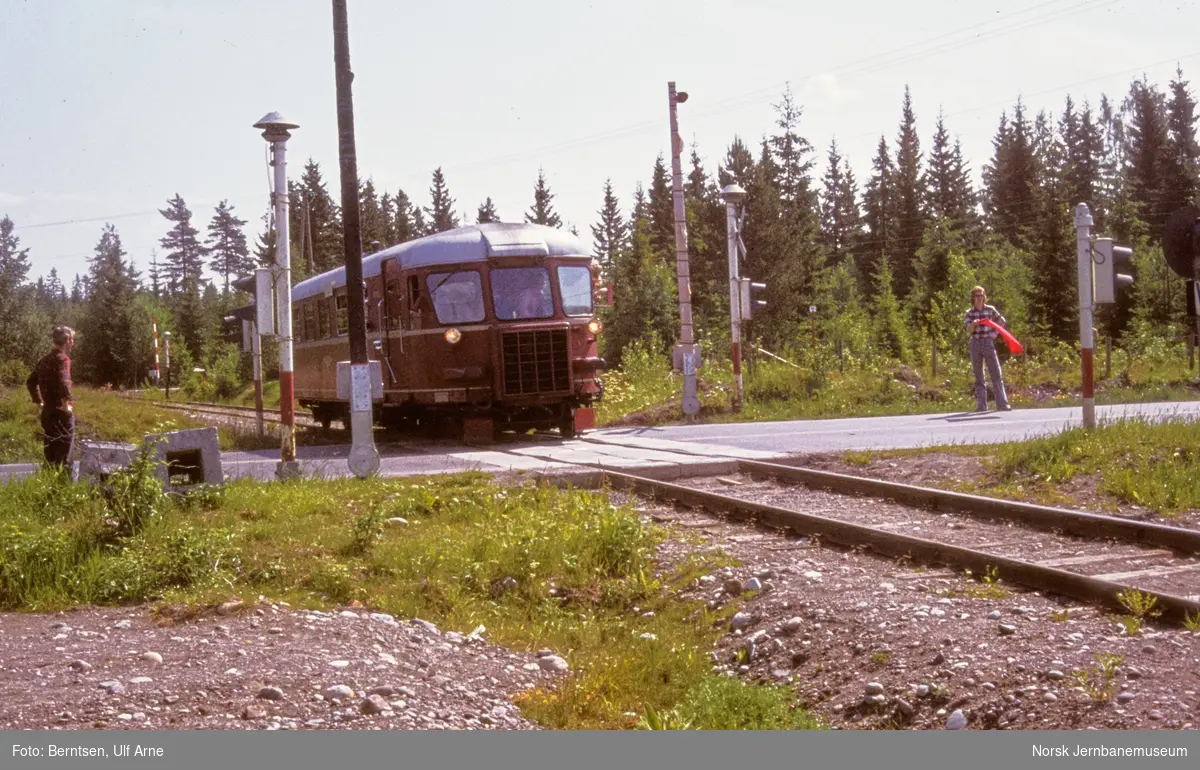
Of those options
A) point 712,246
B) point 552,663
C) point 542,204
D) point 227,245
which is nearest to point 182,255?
point 227,245

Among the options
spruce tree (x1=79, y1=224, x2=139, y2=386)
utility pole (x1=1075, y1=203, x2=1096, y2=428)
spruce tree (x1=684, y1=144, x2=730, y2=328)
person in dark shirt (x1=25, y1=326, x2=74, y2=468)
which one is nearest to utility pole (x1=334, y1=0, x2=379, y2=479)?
person in dark shirt (x1=25, y1=326, x2=74, y2=468)

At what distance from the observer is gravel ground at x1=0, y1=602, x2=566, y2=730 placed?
4590mm

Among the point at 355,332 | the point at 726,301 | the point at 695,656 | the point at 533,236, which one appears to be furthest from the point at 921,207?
the point at 695,656

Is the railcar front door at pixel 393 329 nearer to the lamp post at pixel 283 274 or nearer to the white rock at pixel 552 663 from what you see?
the lamp post at pixel 283 274

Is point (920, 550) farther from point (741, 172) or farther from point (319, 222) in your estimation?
point (319, 222)

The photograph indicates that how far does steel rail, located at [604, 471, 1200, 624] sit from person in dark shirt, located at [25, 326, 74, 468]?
6056 mm

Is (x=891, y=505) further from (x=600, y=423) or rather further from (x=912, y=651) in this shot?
(x=600, y=423)

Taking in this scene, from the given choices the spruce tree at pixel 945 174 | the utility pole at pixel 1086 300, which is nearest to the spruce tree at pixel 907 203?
the spruce tree at pixel 945 174

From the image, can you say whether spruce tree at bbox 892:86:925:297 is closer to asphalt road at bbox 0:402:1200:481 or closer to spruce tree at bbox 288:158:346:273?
spruce tree at bbox 288:158:346:273

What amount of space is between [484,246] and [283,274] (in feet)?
18.7

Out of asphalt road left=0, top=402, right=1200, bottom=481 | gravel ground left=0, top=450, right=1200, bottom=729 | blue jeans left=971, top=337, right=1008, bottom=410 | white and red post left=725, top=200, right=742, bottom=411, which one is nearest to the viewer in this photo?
gravel ground left=0, top=450, right=1200, bottom=729

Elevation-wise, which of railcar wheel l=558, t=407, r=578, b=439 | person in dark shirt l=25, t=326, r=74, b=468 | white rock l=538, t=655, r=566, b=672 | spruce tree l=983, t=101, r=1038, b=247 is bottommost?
white rock l=538, t=655, r=566, b=672

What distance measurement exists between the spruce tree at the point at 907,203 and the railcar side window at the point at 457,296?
42560 millimetres

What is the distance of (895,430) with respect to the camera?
53.3 ft
